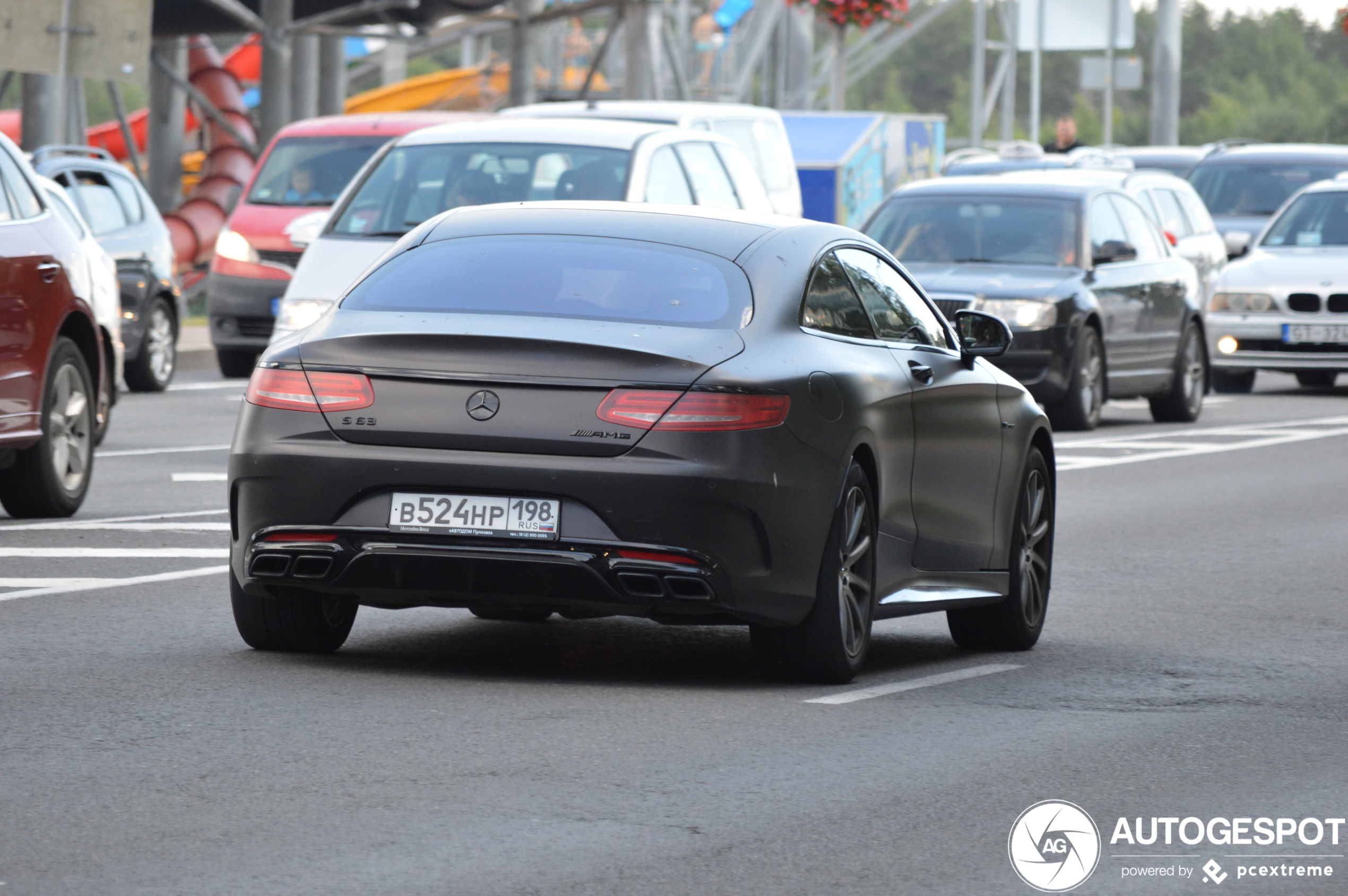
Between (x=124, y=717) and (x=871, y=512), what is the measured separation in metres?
2.36

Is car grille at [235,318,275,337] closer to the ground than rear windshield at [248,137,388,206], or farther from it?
closer to the ground

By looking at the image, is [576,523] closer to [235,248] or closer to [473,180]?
[473,180]

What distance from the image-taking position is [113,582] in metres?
9.98

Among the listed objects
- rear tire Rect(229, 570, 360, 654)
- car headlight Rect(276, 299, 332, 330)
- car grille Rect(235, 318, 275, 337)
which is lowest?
car grille Rect(235, 318, 275, 337)

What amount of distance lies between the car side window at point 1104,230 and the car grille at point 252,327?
6.78m

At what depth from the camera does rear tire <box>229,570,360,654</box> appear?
8.11 m

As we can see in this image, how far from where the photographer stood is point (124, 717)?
701 cm

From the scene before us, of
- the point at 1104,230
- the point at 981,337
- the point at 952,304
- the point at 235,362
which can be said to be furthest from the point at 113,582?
the point at 235,362

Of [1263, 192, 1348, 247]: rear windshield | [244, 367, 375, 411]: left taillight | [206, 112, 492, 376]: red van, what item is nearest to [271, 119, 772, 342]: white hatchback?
[206, 112, 492, 376]: red van

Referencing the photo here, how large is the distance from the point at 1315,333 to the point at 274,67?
1477 centimetres

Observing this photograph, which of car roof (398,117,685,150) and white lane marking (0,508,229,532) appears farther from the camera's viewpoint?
car roof (398,117,685,150)

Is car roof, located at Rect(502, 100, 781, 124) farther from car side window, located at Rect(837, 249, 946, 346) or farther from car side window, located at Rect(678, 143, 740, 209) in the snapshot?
car side window, located at Rect(837, 249, 946, 346)

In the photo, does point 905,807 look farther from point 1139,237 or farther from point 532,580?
point 1139,237

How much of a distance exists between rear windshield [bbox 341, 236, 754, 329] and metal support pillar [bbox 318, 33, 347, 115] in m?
31.1
